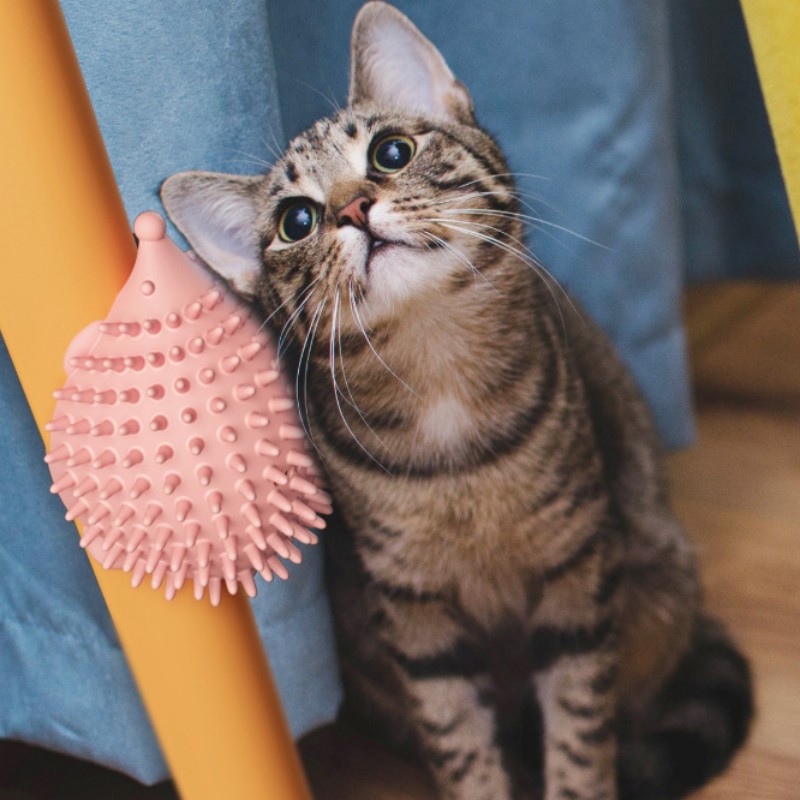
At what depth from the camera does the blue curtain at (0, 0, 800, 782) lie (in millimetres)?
541

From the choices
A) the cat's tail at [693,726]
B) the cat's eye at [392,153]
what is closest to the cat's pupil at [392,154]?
the cat's eye at [392,153]

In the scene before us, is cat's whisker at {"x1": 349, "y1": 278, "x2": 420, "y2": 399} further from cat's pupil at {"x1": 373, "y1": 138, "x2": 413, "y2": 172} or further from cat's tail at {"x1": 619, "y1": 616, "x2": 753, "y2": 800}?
cat's tail at {"x1": 619, "y1": 616, "x2": 753, "y2": 800}

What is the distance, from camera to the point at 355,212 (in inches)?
20.6

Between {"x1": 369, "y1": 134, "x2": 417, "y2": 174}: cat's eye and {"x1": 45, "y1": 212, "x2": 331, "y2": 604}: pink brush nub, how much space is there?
0.46 feet

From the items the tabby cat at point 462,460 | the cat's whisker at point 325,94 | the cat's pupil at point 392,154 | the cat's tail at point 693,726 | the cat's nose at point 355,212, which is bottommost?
the cat's tail at point 693,726

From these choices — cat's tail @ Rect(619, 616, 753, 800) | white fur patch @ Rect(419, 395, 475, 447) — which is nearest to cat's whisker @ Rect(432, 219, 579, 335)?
white fur patch @ Rect(419, 395, 475, 447)

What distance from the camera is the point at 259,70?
55 cm

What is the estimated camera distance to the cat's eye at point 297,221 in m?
0.54

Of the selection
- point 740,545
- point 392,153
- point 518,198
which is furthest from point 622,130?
point 740,545

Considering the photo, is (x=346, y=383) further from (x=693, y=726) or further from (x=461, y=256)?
(x=693, y=726)

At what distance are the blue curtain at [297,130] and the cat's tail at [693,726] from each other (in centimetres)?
23

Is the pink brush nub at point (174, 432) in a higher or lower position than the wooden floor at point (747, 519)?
higher

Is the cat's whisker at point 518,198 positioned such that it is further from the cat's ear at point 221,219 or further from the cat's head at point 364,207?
the cat's ear at point 221,219

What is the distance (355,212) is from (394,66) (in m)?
0.11
